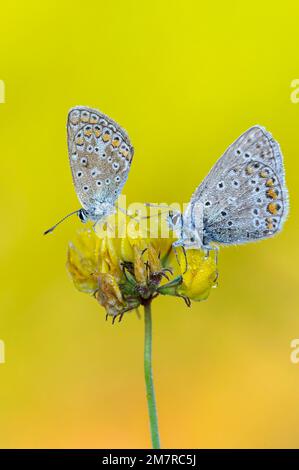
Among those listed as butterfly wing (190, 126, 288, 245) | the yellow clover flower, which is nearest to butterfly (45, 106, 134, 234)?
the yellow clover flower

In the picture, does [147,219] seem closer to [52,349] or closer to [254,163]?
→ [254,163]

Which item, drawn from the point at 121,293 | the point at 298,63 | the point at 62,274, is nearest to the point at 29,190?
the point at 62,274

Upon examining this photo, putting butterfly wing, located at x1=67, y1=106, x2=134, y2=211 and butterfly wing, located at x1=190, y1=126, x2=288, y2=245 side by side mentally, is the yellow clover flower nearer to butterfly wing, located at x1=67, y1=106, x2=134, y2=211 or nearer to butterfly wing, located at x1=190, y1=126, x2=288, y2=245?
butterfly wing, located at x1=190, y1=126, x2=288, y2=245

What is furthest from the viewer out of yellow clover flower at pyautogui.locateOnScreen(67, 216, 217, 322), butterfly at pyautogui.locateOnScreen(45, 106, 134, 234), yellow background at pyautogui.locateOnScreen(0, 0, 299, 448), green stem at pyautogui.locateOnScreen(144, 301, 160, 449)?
yellow background at pyautogui.locateOnScreen(0, 0, 299, 448)

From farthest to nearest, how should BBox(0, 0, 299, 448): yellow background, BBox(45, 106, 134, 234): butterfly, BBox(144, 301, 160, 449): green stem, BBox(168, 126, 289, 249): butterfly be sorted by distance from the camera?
BBox(0, 0, 299, 448): yellow background → BBox(45, 106, 134, 234): butterfly → BBox(168, 126, 289, 249): butterfly → BBox(144, 301, 160, 449): green stem

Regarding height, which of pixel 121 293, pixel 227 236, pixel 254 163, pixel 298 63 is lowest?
pixel 121 293

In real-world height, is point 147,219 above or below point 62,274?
below

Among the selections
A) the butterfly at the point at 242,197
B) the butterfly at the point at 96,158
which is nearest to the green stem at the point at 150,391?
the butterfly at the point at 242,197

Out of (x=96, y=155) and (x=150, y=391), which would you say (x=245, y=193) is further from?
(x=150, y=391)
